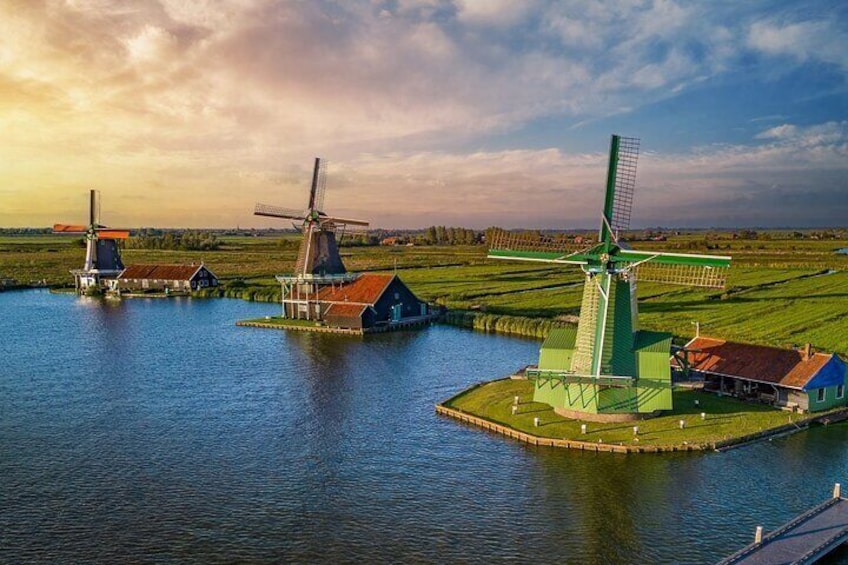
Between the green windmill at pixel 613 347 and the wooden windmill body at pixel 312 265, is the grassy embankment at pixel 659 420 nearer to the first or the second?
the green windmill at pixel 613 347

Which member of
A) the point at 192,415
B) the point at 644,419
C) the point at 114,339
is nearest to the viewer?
the point at 644,419

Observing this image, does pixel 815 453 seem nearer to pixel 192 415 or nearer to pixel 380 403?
pixel 380 403

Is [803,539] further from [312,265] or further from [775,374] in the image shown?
[312,265]

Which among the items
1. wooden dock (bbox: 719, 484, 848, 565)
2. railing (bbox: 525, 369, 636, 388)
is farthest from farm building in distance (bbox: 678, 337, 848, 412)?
wooden dock (bbox: 719, 484, 848, 565)

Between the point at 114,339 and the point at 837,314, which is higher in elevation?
the point at 837,314

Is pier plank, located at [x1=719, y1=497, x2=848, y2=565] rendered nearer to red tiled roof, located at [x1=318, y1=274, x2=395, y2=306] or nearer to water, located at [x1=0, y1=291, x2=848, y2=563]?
water, located at [x1=0, y1=291, x2=848, y2=563]

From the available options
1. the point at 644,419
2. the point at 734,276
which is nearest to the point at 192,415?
the point at 644,419
